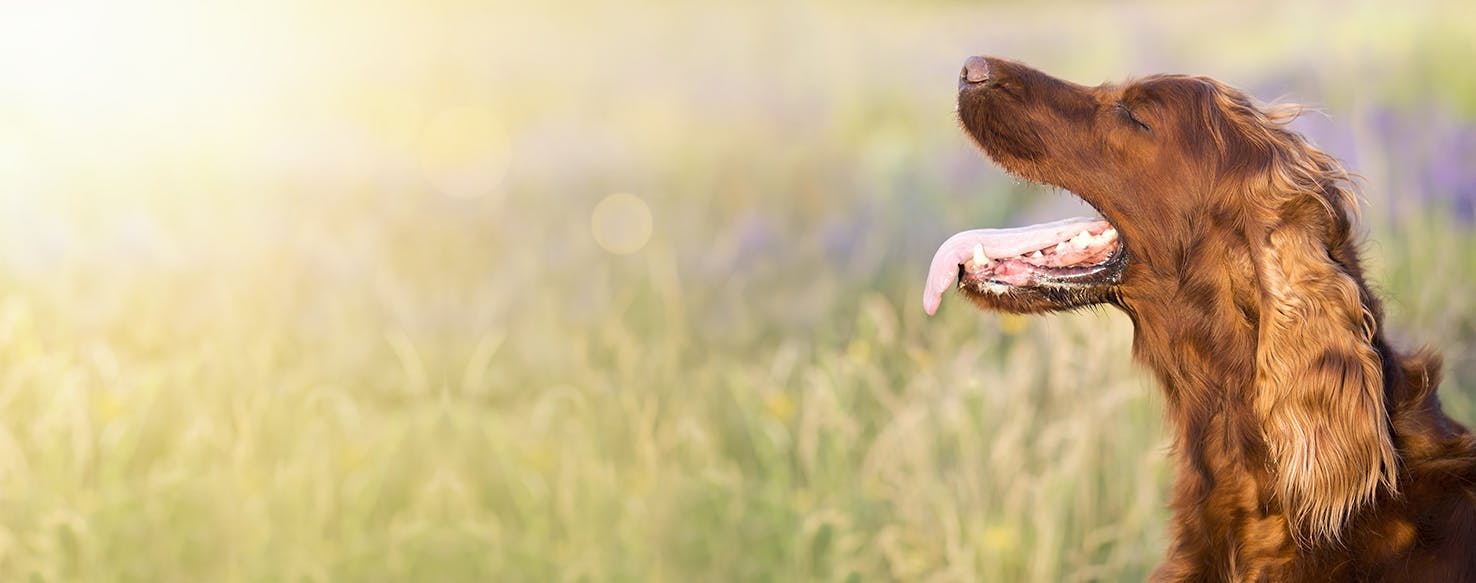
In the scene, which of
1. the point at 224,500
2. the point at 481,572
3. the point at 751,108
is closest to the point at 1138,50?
the point at 751,108

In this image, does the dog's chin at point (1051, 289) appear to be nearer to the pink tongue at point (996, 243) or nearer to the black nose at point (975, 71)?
the pink tongue at point (996, 243)

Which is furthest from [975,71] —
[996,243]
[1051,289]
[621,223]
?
[621,223]

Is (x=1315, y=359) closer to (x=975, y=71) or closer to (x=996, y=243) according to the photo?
(x=996, y=243)

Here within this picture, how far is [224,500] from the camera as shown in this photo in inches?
148

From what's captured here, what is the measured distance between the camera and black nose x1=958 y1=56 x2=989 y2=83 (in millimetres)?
2913

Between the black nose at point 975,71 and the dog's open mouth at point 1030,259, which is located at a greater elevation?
the black nose at point 975,71

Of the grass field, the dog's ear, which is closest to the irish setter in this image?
the dog's ear

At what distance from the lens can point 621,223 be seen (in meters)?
4.93

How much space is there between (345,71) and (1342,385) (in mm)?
4850

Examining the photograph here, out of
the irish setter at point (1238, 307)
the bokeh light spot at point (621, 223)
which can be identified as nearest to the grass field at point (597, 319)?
the bokeh light spot at point (621, 223)

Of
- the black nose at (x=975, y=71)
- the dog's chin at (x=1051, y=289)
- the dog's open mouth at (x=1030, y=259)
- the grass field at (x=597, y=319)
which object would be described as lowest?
the grass field at (x=597, y=319)

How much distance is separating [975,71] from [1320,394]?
38.6 inches

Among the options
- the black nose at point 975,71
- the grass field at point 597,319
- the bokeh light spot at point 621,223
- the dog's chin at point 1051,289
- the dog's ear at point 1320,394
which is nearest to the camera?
the dog's ear at point 1320,394

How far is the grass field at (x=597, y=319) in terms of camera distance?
3.71 metres
